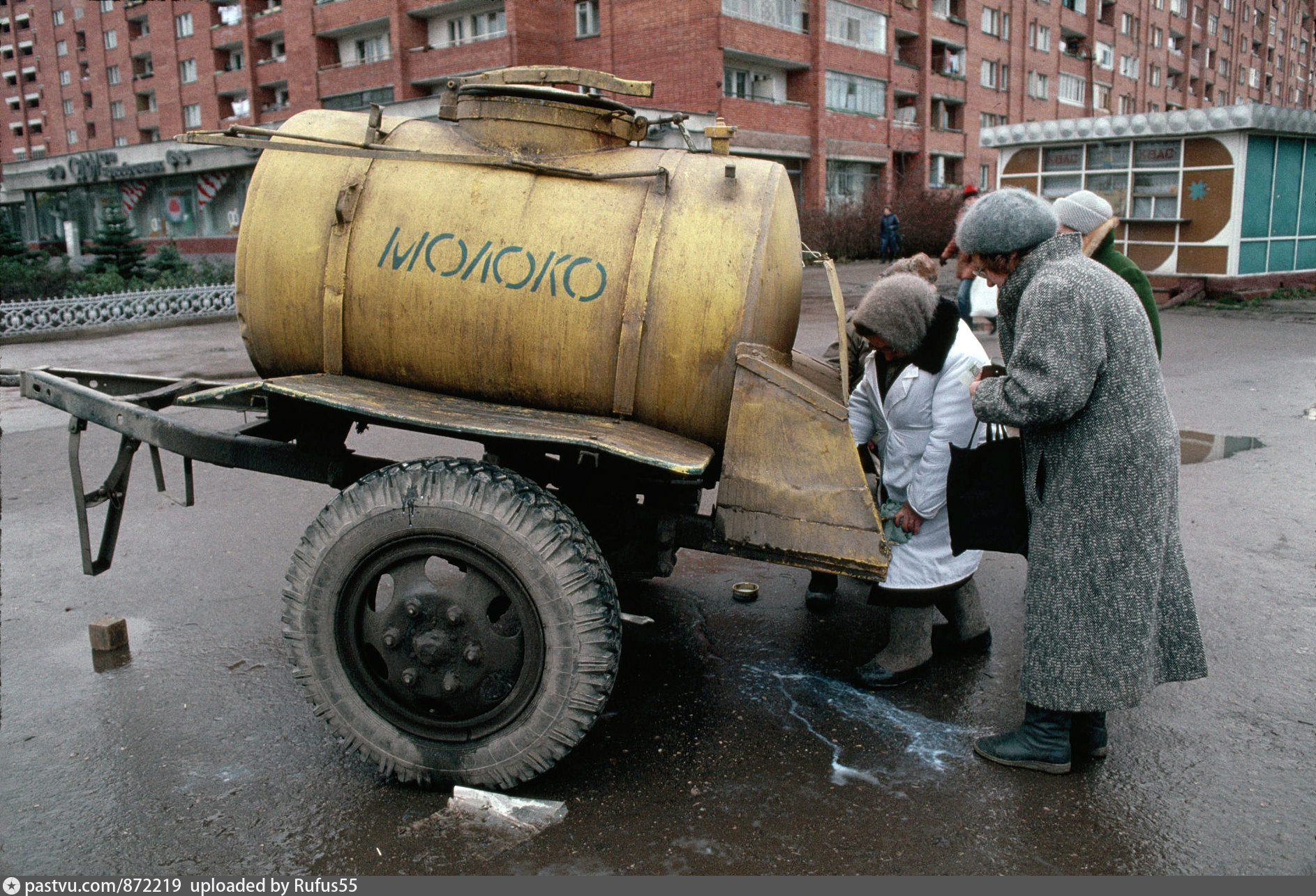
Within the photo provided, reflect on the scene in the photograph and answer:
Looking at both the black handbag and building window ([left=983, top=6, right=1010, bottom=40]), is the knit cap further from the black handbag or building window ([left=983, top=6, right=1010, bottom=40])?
building window ([left=983, top=6, right=1010, bottom=40])

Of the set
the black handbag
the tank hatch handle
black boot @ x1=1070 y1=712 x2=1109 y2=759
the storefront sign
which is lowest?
black boot @ x1=1070 y1=712 x2=1109 y2=759

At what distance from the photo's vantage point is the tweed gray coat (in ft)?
8.92

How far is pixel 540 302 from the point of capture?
2973mm

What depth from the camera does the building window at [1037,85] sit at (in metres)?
52.5

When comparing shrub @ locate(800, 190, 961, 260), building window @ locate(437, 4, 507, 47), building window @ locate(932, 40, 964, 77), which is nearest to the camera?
shrub @ locate(800, 190, 961, 260)

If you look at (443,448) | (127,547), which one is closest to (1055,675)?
(127,547)

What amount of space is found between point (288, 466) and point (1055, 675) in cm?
267

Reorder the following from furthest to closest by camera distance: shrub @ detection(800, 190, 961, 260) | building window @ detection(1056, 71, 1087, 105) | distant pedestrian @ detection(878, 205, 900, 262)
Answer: building window @ detection(1056, 71, 1087, 105) < shrub @ detection(800, 190, 961, 260) < distant pedestrian @ detection(878, 205, 900, 262)

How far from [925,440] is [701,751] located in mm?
1399

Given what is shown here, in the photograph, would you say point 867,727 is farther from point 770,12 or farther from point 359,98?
point 359,98

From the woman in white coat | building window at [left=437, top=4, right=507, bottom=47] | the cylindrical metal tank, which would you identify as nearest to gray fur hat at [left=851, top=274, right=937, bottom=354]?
the woman in white coat

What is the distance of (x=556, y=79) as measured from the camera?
3.34m

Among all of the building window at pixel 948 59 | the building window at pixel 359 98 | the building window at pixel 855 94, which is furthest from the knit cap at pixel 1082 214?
the building window at pixel 948 59

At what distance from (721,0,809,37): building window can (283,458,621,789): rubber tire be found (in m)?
34.5
